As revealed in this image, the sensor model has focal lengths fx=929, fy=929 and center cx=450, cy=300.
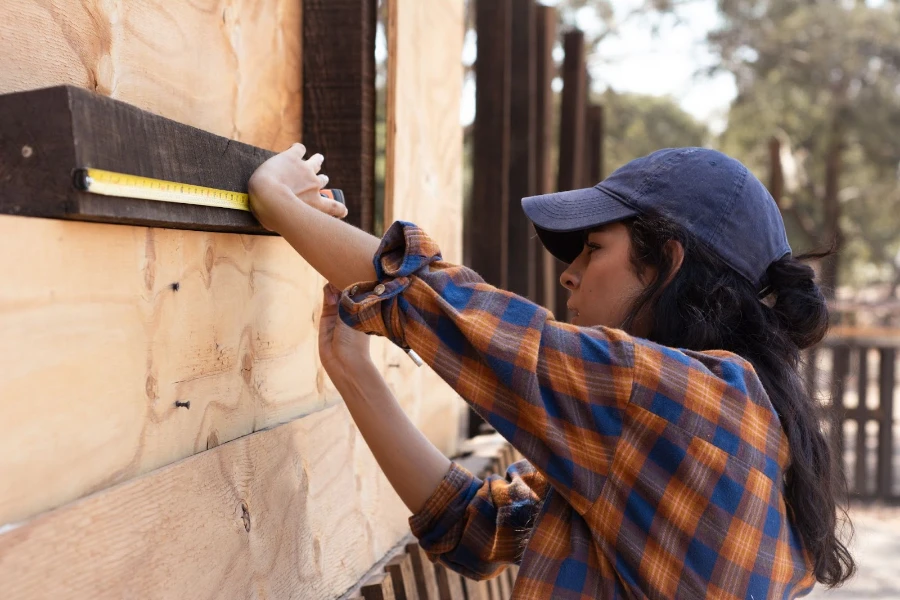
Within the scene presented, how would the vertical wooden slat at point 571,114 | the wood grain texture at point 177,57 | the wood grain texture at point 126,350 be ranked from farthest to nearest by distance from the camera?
the vertical wooden slat at point 571,114, the wood grain texture at point 177,57, the wood grain texture at point 126,350

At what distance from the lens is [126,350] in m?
1.48

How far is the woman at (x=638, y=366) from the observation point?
5.16ft

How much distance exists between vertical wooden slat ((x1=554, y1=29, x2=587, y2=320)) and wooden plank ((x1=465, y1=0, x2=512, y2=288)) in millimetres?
2379

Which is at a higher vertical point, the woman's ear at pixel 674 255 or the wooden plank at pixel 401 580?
the woman's ear at pixel 674 255

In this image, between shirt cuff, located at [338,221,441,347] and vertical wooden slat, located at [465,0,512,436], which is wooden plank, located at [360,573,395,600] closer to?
shirt cuff, located at [338,221,441,347]

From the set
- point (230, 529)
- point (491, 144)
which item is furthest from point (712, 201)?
point (491, 144)

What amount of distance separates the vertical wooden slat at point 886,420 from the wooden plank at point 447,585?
8.08m

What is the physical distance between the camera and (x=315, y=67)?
2422 mm

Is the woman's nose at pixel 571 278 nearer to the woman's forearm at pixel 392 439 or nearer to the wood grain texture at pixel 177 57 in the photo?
the woman's forearm at pixel 392 439

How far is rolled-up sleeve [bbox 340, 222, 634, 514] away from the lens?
Answer: 1550 mm

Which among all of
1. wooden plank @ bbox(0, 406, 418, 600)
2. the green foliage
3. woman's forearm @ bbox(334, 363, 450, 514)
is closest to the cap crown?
woman's forearm @ bbox(334, 363, 450, 514)

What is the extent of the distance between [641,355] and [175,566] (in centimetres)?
86

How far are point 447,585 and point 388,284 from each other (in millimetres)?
1436

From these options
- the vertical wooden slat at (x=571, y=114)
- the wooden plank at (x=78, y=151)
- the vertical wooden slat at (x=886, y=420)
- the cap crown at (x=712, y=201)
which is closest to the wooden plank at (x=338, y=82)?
the cap crown at (x=712, y=201)
